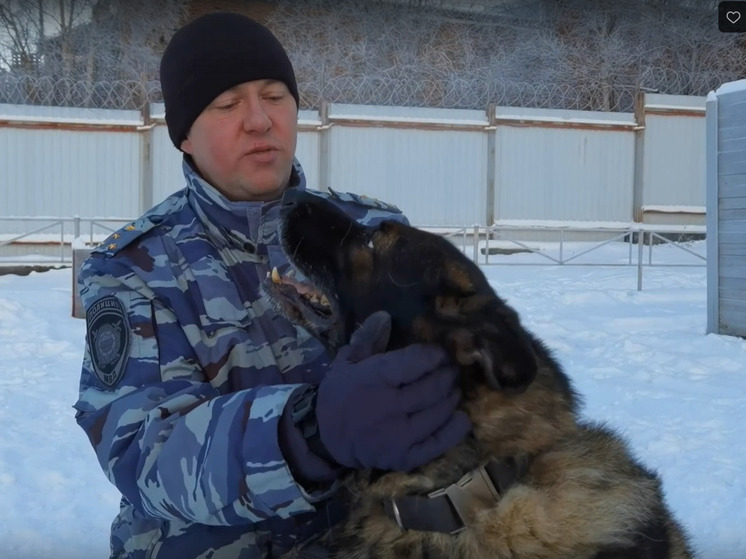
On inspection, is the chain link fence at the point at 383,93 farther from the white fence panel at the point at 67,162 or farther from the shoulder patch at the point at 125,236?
the shoulder patch at the point at 125,236

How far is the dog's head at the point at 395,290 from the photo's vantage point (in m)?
1.68

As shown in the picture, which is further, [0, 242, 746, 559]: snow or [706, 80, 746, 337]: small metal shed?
[706, 80, 746, 337]: small metal shed

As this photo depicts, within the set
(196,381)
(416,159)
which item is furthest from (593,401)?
(416,159)

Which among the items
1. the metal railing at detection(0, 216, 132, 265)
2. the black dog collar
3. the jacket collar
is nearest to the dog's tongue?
the jacket collar

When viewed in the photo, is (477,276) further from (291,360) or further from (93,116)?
(93,116)

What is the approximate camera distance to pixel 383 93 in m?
17.4

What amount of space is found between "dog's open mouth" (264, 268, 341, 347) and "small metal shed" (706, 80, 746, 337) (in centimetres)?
717

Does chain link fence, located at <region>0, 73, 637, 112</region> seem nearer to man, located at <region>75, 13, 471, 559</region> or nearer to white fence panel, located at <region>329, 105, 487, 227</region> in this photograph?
white fence panel, located at <region>329, 105, 487, 227</region>

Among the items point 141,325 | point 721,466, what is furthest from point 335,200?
point 721,466

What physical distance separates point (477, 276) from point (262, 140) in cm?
69

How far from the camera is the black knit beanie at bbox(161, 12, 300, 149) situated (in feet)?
6.89

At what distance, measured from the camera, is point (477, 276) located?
1.85 m

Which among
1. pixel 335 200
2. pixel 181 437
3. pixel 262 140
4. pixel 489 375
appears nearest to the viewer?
pixel 181 437

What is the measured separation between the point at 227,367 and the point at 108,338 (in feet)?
0.91
